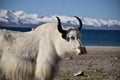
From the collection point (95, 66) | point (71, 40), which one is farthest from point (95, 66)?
point (71, 40)

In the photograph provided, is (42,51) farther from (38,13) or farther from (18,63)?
(38,13)

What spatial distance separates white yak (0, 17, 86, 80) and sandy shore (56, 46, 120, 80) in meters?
1.19

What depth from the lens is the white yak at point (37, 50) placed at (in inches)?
94.4

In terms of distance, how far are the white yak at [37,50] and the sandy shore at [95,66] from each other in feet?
3.91

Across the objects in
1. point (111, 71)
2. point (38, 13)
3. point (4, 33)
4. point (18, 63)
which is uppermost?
point (38, 13)

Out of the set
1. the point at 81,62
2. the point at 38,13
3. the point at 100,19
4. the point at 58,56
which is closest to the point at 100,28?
the point at 100,19

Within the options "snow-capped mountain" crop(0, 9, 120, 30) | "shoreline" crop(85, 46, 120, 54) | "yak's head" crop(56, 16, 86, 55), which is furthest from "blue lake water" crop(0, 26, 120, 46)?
"yak's head" crop(56, 16, 86, 55)

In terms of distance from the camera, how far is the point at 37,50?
2434mm

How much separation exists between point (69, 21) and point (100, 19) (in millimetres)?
555

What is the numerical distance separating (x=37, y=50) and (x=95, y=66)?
7.40 feet

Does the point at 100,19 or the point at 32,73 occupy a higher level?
the point at 100,19

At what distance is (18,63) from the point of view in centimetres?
246

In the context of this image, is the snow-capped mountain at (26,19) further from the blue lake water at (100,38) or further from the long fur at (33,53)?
the long fur at (33,53)

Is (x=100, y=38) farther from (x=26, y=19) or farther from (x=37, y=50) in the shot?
(x=37, y=50)
